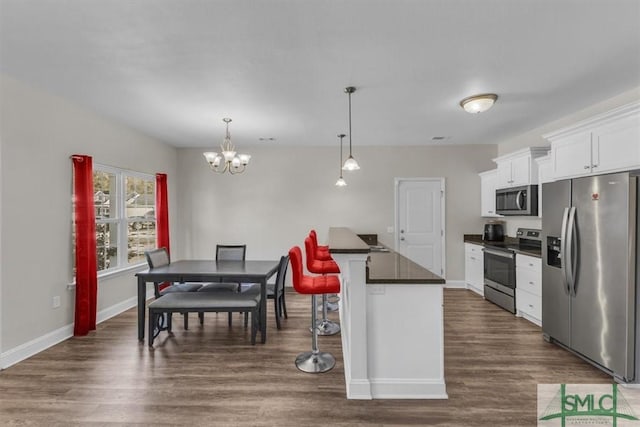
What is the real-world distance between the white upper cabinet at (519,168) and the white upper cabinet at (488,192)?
0.15 metres

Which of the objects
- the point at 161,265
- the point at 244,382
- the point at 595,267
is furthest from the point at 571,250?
the point at 161,265

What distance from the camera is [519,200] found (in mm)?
4184

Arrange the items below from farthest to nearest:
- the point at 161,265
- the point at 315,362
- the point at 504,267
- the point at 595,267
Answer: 1. the point at 504,267
2. the point at 161,265
3. the point at 315,362
4. the point at 595,267

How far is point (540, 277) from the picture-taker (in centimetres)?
349

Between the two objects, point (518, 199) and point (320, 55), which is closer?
point (320, 55)

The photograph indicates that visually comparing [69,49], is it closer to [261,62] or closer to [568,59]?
[261,62]

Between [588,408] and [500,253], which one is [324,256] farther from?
[588,408]

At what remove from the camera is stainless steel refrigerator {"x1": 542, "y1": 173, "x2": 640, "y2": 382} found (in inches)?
92.2

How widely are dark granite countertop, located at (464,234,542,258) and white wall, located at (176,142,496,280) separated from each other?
5.4 inches

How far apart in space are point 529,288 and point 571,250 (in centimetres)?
114

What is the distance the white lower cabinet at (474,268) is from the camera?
4.86 metres

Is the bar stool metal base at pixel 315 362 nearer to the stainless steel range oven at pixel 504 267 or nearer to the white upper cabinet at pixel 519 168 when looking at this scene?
the stainless steel range oven at pixel 504 267

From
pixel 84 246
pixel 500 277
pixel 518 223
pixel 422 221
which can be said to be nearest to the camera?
pixel 84 246

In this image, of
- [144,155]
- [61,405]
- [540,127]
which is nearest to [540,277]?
[540,127]
